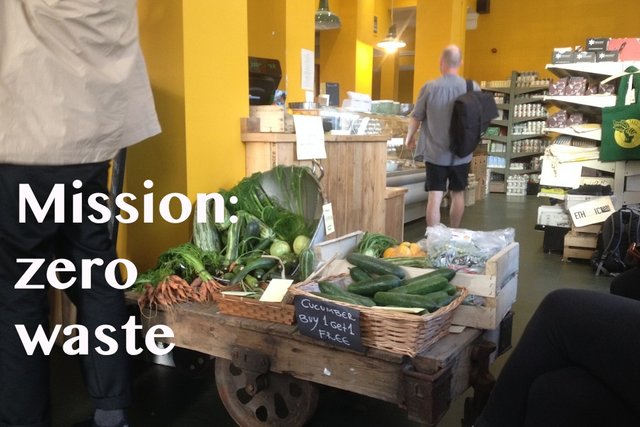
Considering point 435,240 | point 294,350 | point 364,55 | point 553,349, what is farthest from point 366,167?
point 364,55

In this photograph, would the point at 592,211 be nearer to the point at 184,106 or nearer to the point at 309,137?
the point at 309,137

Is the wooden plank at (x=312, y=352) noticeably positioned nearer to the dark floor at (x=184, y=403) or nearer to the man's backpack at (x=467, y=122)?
the dark floor at (x=184, y=403)

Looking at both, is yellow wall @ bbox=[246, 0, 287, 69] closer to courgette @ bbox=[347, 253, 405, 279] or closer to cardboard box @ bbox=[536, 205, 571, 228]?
cardboard box @ bbox=[536, 205, 571, 228]

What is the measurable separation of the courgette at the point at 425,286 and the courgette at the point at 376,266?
16cm

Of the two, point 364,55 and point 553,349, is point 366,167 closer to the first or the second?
point 553,349

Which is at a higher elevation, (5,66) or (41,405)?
(5,66)

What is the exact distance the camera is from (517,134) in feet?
38.2

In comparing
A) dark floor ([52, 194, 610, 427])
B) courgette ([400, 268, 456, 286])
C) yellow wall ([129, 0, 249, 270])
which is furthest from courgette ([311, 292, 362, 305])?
yellow wall ([129, 0, 249, 270])

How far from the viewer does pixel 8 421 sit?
5.31 feet

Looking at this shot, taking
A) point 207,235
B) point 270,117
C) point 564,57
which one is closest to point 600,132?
point 564,57

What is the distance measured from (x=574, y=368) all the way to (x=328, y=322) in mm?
662

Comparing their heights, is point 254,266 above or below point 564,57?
below

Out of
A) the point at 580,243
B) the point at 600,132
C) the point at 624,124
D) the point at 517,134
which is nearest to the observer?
the point at 624,124

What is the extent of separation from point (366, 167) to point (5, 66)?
94.1 inches
